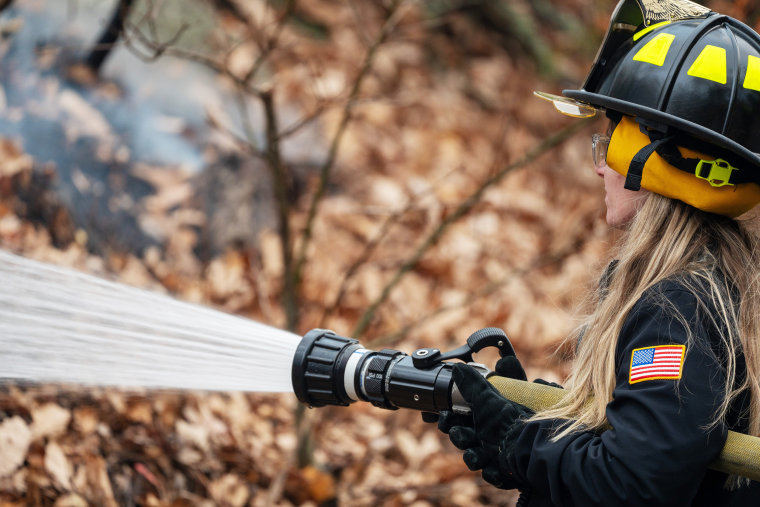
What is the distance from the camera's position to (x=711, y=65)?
1.99 m

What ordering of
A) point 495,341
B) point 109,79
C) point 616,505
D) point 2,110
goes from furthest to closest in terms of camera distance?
point 109,79
point 2,110
point 495,341
point 616,505

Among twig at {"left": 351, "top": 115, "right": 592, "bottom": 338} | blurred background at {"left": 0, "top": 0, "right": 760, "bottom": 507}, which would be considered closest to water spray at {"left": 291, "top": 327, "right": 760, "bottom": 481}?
blurred background at {"left": 0, "top": 0, "right": 760, "bottom": 507}

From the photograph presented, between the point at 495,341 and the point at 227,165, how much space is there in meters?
3.80

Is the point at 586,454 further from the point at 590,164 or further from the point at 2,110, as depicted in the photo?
the point at 590,164

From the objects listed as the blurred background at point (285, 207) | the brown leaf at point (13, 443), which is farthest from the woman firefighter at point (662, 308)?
the brown leaf at point (13, 443)

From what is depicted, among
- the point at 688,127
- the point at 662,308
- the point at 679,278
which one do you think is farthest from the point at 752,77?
the point at 662,308

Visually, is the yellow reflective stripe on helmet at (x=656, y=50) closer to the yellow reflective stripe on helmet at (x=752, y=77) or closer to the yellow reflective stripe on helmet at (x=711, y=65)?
the yellow reflective stripe on helmet at (x=711, y=65)

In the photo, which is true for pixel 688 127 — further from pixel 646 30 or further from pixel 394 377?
pixel 394 377

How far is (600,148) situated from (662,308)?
2.09 feet

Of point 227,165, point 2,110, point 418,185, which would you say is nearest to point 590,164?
point 418,185

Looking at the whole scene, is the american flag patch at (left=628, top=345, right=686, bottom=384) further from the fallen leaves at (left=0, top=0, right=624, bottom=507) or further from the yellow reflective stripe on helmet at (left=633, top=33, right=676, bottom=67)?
the fallen leaves at (left=0, top=0, right=624, bottom=507)

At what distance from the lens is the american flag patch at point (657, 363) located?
174 cm

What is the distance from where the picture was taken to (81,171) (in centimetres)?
482

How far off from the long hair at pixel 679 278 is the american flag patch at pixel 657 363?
84 millimetres
